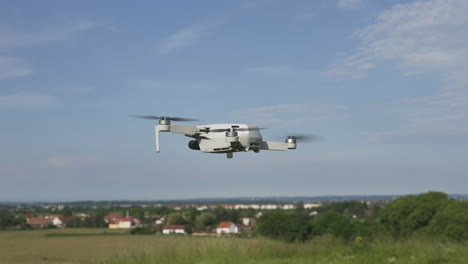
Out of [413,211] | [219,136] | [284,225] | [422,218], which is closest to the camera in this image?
[219,136]

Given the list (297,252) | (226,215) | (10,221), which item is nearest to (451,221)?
(297,252)

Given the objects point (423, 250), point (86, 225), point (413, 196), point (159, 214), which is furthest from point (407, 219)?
point (159, 214)

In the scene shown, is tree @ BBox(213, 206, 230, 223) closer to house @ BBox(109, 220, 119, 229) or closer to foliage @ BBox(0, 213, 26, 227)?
house @ BBox(109, 220, 119, 229)

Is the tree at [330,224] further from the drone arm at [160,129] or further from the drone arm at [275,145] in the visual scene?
the drone arm at [160,129]

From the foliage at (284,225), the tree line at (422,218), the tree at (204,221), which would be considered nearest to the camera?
the tree line at (422,218)

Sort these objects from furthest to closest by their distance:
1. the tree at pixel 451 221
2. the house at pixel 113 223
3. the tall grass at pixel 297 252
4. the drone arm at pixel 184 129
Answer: the house at pixel 113 223 → the tree at pixel 451 221 → the tall grass at pixel 297 252 → the drone arm at pixel 184 129

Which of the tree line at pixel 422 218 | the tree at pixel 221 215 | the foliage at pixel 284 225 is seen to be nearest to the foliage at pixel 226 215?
the tree at pixel 221 215

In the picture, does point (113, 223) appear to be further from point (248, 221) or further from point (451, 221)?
point (451, 221)
